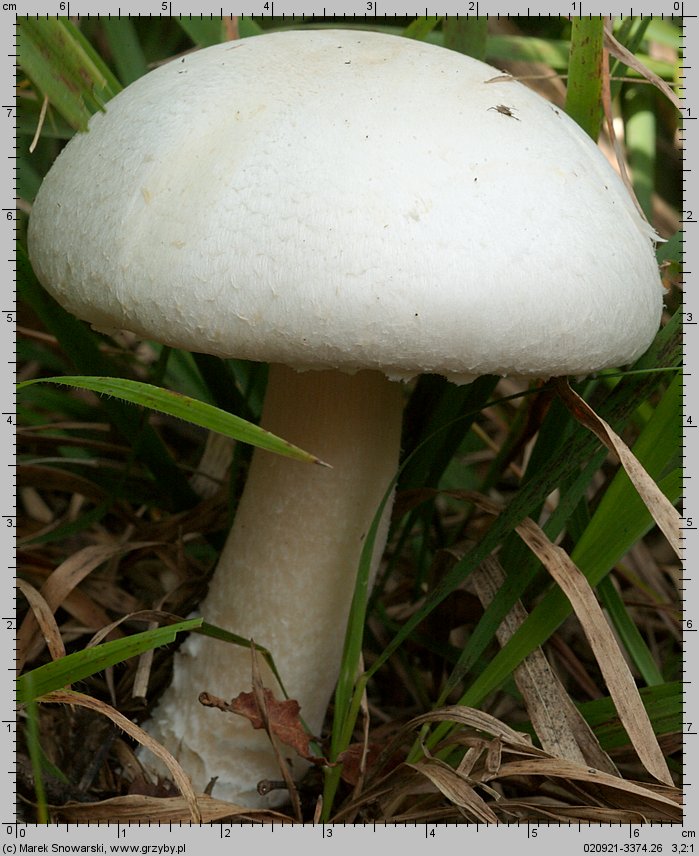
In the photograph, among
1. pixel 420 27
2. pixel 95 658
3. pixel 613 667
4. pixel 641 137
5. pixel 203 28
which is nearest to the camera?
pixel 95 658

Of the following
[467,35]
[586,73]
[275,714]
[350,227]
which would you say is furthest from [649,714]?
[467,35]

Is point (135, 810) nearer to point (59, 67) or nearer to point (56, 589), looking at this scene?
point (56, 589)

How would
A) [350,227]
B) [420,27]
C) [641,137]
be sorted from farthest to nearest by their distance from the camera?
1. [641,137]
2. [420,27]
3. [350,227]

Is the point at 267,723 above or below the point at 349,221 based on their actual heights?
below

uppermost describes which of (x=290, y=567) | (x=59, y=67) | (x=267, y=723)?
(x=59, y=67)

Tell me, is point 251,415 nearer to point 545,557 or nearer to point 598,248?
point 545,557

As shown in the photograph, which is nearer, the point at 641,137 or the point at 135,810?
the point at 135,810
